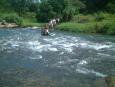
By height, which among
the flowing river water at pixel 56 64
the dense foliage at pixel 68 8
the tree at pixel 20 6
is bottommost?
the tree at pixel 20 6

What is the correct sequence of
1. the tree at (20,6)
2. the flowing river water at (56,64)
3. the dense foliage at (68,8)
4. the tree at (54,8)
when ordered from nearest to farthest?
the flowing river water at (56,64)
the dense foliage at (68,8)
the tree at (54,8)
the tree at (20,6)

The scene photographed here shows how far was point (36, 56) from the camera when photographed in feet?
87.8

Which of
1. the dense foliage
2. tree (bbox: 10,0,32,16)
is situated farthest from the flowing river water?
tree (bbox: 10,0,32,16)

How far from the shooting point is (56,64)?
77.0ft

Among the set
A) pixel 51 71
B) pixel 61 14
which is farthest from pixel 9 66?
pixel 61 14

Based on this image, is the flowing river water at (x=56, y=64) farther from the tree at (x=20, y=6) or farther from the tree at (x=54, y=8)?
the tree at (x=20, y=6)

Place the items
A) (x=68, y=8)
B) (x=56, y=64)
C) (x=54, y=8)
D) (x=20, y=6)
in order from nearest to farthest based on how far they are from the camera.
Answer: (x=56, y=64), (x=68, y=8), (x=54, y=8), (x=20, y=6)

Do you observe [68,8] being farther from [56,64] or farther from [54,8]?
[56,64]

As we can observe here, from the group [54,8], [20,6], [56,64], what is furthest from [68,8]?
[56,64]

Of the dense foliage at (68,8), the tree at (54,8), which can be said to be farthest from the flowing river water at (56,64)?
the tree at (54,8)

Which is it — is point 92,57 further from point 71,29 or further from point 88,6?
point 88,6

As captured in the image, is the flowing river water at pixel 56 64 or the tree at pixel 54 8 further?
the tree at pixel 54 8

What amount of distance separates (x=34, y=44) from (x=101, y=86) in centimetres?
1826

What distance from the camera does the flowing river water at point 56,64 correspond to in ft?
60.5
